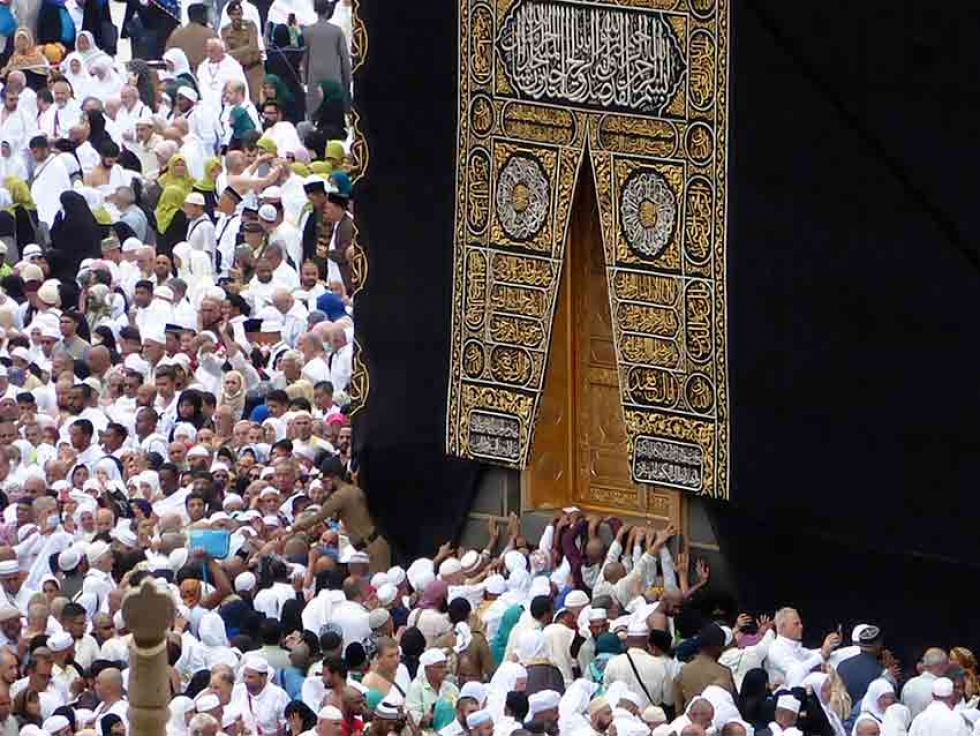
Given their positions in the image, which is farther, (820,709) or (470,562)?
(470,562)

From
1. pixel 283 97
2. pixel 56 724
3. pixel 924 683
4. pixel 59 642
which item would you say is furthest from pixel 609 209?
pixel 283 97

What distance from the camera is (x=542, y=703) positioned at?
18938 mm

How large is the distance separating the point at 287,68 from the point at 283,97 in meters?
0.61

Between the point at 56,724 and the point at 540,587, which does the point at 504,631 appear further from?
the point at 56,724

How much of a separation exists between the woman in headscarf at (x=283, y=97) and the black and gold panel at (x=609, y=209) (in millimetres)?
6508

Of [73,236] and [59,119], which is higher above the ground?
[59,119]

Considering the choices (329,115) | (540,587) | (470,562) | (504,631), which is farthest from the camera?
(329,115)

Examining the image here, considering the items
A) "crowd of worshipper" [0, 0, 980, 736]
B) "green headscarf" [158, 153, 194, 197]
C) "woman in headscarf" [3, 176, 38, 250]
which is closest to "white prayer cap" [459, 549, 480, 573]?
"crowd of worshipper" [0, 0, 980, 736]

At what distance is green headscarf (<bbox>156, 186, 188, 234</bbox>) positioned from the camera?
27.5 m

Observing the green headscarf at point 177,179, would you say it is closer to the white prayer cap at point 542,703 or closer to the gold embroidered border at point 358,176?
the gold embroidered border at point 358,176

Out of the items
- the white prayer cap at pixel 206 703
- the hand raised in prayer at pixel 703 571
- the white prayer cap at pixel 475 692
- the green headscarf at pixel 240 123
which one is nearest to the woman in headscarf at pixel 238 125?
the green headscarf at pixel 240 123

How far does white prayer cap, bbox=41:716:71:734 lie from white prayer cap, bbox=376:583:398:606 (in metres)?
2.38

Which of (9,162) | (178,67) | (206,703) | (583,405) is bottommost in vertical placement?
(206,703)

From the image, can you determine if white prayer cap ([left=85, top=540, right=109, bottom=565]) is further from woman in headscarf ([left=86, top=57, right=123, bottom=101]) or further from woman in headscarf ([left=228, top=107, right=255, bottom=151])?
woman in headscarf ([left=86, top=57, right=123, bottom=101])
